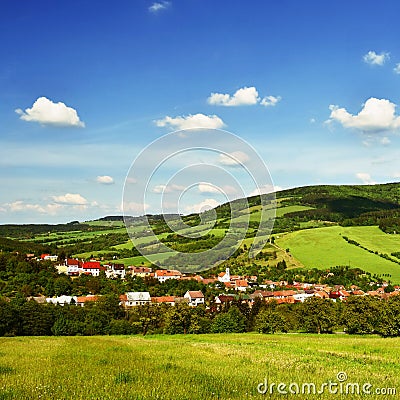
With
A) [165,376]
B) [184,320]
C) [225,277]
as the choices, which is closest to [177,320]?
[184,320]

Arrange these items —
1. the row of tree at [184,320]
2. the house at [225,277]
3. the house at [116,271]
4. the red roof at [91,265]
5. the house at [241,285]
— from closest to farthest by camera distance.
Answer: the row of tree at [184,320] < the house at [241,285] < the house at [116,271] < the red roof at [91,265] < the house at [225,277]

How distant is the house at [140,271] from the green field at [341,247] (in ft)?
158

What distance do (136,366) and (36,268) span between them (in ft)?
329

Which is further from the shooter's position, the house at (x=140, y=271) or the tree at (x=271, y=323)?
the house at (x=140, y=271)

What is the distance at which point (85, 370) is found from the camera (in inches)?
544

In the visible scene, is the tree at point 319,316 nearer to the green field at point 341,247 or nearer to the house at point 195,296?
the house at point 195,296

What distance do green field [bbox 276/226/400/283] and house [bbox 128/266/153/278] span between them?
4811 cm

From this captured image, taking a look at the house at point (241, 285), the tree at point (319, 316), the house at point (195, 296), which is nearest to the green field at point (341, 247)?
the house at point (241, 285)

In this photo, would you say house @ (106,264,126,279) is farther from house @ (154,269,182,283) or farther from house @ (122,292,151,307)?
house @ (122,292,151,307)

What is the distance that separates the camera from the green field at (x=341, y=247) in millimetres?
127606

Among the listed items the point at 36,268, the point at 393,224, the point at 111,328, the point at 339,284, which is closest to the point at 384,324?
the point at 111,328

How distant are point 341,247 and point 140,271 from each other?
219 ft

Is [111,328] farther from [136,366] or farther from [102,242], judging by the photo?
[102,242]

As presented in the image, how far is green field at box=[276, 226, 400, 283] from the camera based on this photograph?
127606 millimetres
